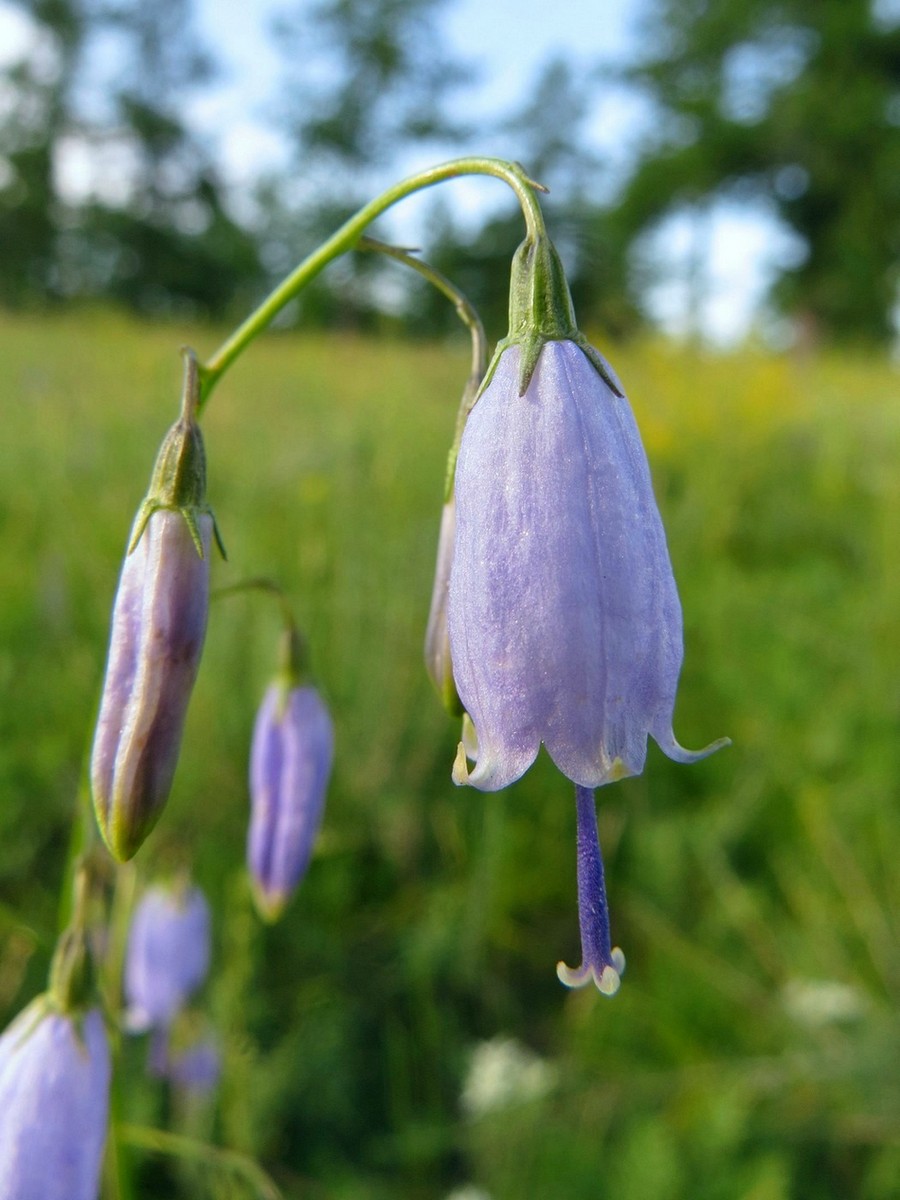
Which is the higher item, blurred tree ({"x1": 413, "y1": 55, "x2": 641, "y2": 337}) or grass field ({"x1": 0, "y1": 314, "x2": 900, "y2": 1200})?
blurred tree ({"x1": 413, "y1": 55, "x2": 641, "y2": 337})

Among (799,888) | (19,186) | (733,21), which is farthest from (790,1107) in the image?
(19,186)

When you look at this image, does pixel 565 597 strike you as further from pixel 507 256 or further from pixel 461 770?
pixel 507 256

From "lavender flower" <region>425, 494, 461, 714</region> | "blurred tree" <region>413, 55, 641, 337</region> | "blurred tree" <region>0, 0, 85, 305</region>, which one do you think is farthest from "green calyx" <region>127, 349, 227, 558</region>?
"blurred tree" <region>0, 0, 85, 305</region>

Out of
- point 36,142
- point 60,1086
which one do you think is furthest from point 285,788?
point 36,142

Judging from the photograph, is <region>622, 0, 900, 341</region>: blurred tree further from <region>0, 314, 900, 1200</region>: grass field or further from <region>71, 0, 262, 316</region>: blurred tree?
<region>0, 314, 900, 1200</region>: grass field

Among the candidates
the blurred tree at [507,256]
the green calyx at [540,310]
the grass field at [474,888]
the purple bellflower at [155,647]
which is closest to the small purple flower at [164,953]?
the grass field at [474,888]

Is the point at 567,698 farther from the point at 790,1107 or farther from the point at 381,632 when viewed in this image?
the point at 381,632
